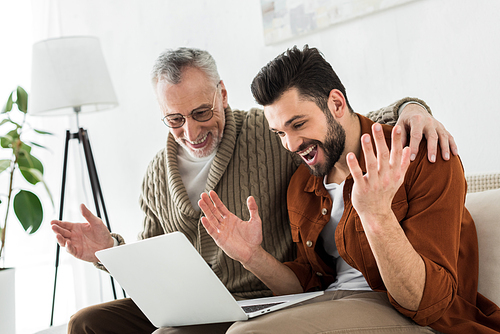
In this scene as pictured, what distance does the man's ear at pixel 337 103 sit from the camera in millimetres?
1310

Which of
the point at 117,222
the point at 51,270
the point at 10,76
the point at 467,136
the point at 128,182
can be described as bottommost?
the point at 51,270

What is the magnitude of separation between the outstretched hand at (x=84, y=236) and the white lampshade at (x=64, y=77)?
0.92 metres

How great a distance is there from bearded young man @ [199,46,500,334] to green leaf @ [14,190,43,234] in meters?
1.42

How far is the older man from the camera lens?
1605mm

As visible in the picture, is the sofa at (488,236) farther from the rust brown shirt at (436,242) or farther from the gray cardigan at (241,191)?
the gray cardigan at (241,191)

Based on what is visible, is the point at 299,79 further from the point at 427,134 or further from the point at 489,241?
the point at 489,241

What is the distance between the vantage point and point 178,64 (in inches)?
65.9

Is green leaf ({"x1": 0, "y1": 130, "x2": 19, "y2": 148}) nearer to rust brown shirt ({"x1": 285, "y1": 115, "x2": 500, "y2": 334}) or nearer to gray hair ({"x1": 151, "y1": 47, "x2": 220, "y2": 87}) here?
gray hair ({"x1": 151, "y1": 47, "x2": 220, "y2": 87})

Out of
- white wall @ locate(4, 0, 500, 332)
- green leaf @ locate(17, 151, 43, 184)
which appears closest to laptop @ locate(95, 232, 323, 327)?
white wall @ locate(4, 0, 500, 332)

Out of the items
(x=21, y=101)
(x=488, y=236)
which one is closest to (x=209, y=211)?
(x=488, y=236)

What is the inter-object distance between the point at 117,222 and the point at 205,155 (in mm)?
1529

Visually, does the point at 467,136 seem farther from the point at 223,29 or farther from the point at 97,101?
the point at 97,101

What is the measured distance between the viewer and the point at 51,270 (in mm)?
3227

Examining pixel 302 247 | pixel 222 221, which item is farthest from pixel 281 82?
pixel 302 247
